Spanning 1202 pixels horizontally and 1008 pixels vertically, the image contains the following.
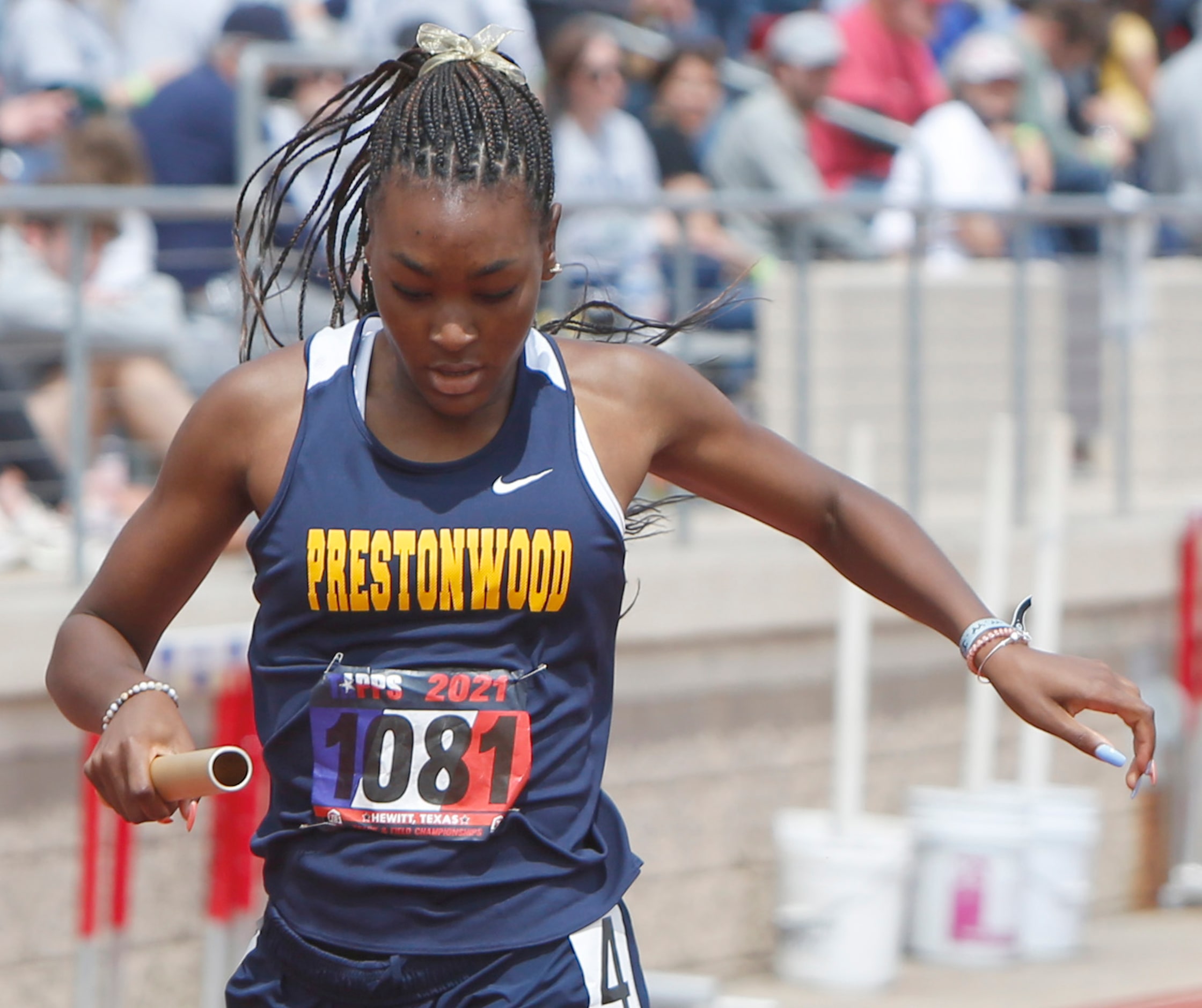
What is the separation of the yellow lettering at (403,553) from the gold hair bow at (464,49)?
582 mm

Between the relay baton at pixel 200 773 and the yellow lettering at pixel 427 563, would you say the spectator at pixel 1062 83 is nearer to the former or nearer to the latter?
the yellow lettering at pixel 427 563

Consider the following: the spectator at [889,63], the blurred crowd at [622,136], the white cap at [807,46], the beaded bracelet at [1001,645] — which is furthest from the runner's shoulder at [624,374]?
the spectator at [889,63]

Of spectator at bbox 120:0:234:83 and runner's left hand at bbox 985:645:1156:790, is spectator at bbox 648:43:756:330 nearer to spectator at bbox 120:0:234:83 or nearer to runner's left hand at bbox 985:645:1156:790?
spectator at bbox 120:0:234:83

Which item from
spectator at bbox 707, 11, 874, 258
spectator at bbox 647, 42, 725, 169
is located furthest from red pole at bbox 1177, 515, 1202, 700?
spectator at bbox 647, 42, 725, 169

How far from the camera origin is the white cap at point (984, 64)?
8.11 metres

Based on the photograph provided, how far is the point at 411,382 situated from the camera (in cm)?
240

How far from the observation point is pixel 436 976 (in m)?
2.35

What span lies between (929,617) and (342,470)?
0.77 metres

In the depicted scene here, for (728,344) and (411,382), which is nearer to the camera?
(411,382)

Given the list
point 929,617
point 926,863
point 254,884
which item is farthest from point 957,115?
point 929,617

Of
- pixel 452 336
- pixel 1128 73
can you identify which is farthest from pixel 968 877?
pixel 1128 73

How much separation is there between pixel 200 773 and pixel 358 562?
1.36ft

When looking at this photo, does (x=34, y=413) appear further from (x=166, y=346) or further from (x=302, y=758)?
(x=302, y=758)

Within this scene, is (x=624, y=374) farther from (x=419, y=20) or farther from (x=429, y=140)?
(x=419, y=20)
